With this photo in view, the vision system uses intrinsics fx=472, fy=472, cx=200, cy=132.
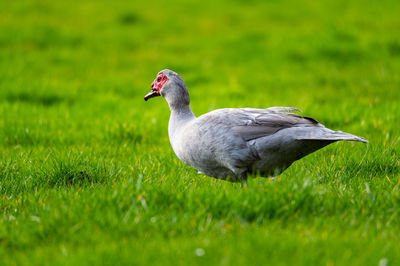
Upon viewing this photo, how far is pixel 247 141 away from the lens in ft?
12.4

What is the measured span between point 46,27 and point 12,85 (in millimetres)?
4522

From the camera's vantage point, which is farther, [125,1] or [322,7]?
[125,1]

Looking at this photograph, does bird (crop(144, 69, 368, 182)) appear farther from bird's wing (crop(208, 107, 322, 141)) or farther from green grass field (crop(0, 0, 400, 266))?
green grass field (crop(0, 0, 400, 266))

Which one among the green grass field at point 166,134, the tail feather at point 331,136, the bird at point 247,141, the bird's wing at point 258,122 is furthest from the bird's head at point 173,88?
the tail feather at point 331,136

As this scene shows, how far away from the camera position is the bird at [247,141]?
3.70 metres

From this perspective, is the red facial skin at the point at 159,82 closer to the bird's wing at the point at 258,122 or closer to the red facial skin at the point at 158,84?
A: the red facial skin at the point at 158,84

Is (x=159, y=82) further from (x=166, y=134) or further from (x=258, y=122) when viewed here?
(x=166, y=134)

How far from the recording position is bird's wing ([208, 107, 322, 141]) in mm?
3758

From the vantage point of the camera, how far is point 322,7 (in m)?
15.1

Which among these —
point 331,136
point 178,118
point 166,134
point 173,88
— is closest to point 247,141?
A: point 331,136

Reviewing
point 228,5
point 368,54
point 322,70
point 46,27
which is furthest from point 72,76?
point 228,5

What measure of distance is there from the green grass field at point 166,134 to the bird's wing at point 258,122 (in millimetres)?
429

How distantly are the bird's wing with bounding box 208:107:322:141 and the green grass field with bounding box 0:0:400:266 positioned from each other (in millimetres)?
429

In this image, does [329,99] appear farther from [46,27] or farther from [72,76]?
[46,27]
